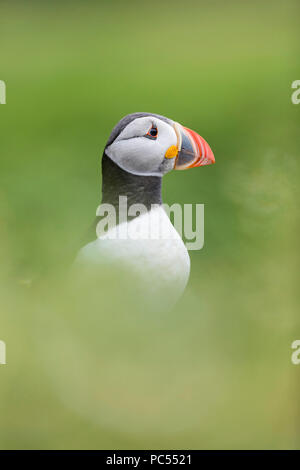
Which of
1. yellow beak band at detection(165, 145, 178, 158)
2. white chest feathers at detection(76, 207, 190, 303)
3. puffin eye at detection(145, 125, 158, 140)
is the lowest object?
white chest feathers at detection(76, 207, 190, 303)

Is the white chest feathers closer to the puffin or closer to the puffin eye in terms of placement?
the puffin

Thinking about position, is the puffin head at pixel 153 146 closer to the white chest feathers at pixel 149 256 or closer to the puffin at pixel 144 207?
the puffin at pixel 144 207

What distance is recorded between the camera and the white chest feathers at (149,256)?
246cm

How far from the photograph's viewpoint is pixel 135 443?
95.5 inches

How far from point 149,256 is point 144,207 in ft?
0.74

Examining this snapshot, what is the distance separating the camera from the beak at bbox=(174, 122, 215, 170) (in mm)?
2520


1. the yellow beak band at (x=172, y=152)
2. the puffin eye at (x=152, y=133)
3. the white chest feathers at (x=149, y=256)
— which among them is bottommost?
the white chest feathers at (x=149, y=256)

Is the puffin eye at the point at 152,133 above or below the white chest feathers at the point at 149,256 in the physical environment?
above

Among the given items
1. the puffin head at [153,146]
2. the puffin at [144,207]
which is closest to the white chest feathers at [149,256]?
the puffin at [144,207]

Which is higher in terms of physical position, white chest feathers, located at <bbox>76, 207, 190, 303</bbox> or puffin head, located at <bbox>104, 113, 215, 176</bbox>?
puffin head, located at <bbox>104, 113, 215, 176</bbox>

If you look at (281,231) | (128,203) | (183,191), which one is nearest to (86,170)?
(128,203)

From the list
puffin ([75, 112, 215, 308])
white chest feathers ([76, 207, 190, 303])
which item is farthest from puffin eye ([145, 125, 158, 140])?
white chest feathers ([76, 207, 190, 303])

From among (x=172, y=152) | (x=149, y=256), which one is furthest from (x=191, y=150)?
(x=149, y=256)

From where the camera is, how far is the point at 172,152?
2531 mm
